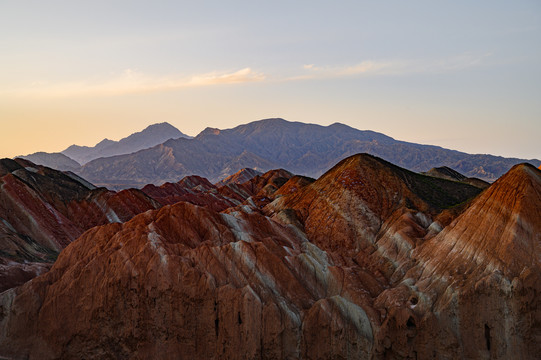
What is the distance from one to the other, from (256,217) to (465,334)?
26.7 metres

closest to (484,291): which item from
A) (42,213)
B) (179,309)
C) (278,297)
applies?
(278,297)

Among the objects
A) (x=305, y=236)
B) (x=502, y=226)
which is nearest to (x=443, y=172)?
(x=305, y=236)

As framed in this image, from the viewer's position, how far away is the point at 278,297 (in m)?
46.8

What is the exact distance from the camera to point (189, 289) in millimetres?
45750

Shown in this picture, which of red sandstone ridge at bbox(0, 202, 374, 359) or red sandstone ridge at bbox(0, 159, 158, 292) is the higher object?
red sandstone ridge at bbox(0, 159, 158, 292)

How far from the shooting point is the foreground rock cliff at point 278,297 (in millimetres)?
43844

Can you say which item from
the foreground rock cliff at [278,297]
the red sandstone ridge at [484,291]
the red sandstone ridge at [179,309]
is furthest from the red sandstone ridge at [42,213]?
the red sandstone ridge at [484,291]

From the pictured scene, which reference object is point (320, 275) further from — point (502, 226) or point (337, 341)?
point (502, 226)

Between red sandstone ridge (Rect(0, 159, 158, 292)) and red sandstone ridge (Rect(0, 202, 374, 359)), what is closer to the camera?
red sandstone ridge (Rect(0, 202, 374, 359))

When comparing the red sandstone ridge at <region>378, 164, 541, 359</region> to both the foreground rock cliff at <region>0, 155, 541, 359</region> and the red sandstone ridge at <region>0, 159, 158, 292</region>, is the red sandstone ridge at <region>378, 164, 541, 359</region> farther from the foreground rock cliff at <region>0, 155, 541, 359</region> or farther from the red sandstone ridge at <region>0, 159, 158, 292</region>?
the red sandstone ridge at <region>0, 159, 158, 292</region>

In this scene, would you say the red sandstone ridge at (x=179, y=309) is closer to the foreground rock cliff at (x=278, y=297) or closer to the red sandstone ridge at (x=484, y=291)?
the foreground rock cliff at (x=278, y=297)

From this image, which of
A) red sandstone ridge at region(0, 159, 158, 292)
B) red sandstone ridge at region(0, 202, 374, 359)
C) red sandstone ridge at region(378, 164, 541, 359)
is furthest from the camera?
red sandstone ridge at region(0, 159, 158, 292)

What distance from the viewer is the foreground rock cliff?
4384 centimetres

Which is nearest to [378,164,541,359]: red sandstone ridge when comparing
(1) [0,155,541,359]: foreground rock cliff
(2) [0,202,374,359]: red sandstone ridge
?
(1) [0,155,541,359]: foreground rock cliff
